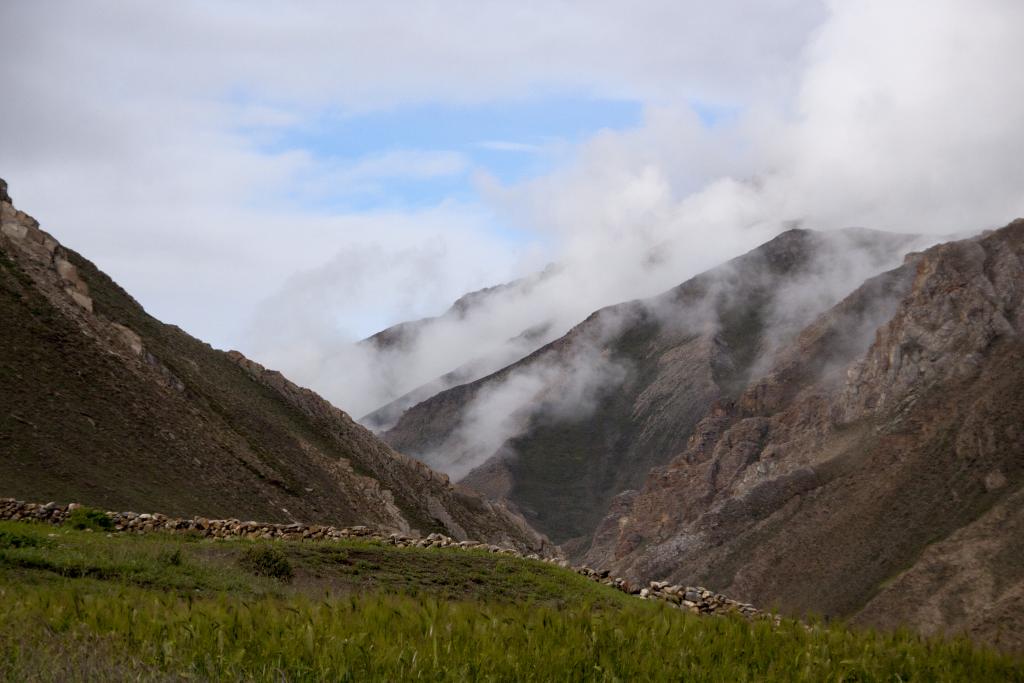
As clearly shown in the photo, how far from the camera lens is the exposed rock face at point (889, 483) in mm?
66688

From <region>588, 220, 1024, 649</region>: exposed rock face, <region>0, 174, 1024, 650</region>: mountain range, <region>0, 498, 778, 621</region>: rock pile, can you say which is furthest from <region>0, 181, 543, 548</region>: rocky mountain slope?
<region>588, 220, 1024, 649</region>: exposed rock face

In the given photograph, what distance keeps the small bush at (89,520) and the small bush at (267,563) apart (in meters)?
4.37

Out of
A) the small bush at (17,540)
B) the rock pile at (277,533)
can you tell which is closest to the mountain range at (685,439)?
the rock pile at (277,533)

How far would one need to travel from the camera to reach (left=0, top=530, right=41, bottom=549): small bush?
15.4m

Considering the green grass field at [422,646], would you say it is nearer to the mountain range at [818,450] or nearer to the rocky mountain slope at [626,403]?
the mountain range at [818,450]

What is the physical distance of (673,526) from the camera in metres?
122

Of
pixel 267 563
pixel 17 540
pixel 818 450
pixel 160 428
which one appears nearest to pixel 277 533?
pixel 267 563

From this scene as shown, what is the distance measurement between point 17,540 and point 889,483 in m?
72.2

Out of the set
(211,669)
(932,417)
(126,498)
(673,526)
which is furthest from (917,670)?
(673,526)

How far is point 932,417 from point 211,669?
83372 mm

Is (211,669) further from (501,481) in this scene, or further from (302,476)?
(501,481)

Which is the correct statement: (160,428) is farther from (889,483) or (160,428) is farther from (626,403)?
(626,403)

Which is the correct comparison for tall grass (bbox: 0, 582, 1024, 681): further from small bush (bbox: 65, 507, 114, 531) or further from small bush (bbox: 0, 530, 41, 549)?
small bush (bbox: 65, 507, 114, 531)

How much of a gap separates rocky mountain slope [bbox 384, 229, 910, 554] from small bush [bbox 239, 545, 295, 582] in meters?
136
